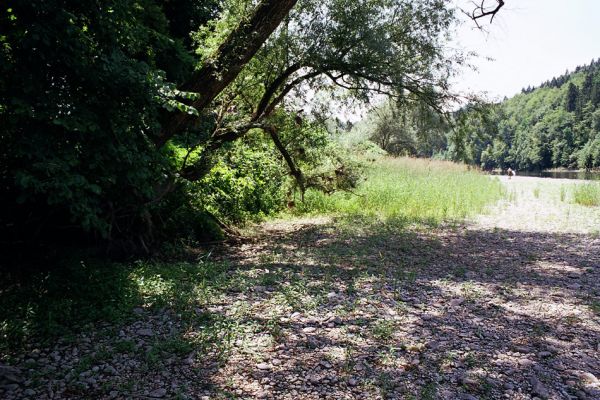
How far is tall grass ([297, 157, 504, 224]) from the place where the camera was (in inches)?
454

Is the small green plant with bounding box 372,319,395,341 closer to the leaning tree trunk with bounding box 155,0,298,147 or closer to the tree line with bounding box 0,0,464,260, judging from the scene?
the tree line with bounding box 0,0,464,260

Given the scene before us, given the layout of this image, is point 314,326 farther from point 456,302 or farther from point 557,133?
point 557,133

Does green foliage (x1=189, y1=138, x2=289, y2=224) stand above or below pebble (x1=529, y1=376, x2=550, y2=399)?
above

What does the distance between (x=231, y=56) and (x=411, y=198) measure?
27.8ft

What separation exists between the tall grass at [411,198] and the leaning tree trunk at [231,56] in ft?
20.6

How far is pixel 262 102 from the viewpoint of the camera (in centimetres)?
888

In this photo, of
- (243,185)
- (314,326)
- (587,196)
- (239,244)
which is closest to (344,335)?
(314,326)

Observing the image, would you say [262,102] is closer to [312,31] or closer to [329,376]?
[312,31]

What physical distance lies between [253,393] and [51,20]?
3228 millimetres

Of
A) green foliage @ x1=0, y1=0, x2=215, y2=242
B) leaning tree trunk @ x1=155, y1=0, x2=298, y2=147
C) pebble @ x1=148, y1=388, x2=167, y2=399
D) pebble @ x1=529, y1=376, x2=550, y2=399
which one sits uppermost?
leaning tree trunk @ x1=155, y1=0, x2=298, y2=147

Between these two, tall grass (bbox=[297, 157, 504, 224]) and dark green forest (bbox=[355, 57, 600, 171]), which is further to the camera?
tall grass (bbox=[297, 157, 504, 224])

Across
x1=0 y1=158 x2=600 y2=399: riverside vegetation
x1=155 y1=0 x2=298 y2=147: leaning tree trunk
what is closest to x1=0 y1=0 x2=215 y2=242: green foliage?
x1=0 y1=158 x2=600 y2=399: riverside vegetation

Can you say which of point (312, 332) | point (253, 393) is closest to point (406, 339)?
point (312, 332)

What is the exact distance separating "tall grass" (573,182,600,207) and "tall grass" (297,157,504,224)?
98.7 inches
